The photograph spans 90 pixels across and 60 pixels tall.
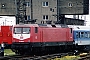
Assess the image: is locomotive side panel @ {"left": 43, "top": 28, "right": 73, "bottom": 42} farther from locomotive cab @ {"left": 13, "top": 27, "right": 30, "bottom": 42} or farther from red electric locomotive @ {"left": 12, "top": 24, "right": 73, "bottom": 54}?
locomotive cab @ {"left": 13, "top": 27, "right": 30, "bottom": 42}

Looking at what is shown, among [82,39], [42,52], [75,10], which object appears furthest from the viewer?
[75,10]

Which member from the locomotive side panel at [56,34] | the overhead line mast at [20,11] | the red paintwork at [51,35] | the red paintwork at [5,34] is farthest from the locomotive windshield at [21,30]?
the overhead line mast at [20,11]

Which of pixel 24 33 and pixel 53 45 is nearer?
pixel 24 33

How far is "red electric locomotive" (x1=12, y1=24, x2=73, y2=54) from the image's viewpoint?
30.2 m

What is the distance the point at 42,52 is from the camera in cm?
3281

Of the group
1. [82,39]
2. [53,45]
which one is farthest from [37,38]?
[82,39]

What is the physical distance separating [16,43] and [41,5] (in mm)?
26526

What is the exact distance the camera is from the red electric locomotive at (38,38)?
99.1 feet

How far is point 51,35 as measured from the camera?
33.2 meters

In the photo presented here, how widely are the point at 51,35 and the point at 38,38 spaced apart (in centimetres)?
250

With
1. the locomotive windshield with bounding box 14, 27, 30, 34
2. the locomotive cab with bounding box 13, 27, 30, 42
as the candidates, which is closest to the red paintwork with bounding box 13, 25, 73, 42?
the locomotive cab with bounding box 13, 27, 30, 42

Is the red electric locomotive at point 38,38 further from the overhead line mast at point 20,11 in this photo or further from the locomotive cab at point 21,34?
the overhead line mast at point 20,11

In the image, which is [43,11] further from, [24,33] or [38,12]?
[24,33]

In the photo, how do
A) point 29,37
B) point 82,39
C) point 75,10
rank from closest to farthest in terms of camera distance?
point 29,37
point 82,39
point 75,10
